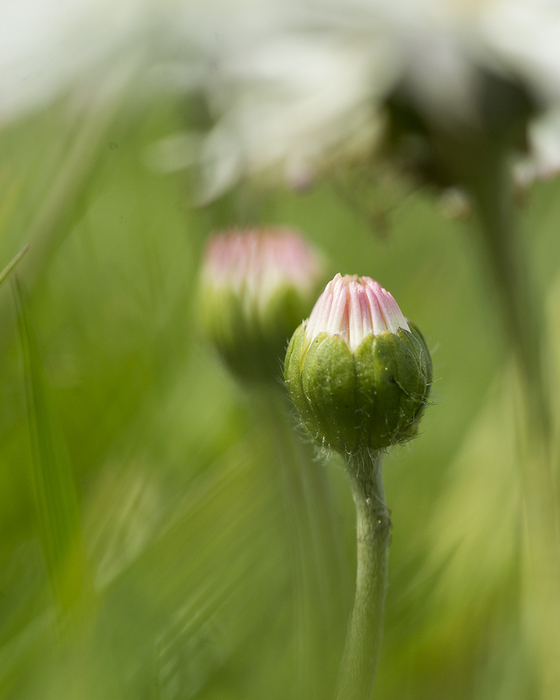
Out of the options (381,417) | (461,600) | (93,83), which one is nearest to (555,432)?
(461,600)

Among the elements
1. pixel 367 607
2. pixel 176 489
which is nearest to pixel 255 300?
pixel 176 489

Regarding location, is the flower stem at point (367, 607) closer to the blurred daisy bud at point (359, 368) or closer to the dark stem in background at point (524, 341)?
the blurred daisy bud at point (359, 368)

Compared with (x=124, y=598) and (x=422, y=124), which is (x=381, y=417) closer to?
(x=124, y=598)

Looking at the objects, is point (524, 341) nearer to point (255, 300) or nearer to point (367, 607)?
point (255, 300)

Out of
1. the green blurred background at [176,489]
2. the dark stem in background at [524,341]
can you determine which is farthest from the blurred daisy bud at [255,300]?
the dark stem in background at [524,341]

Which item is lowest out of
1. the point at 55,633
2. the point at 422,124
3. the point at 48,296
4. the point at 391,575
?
the point at 55,633

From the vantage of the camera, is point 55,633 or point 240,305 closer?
point 55,633
